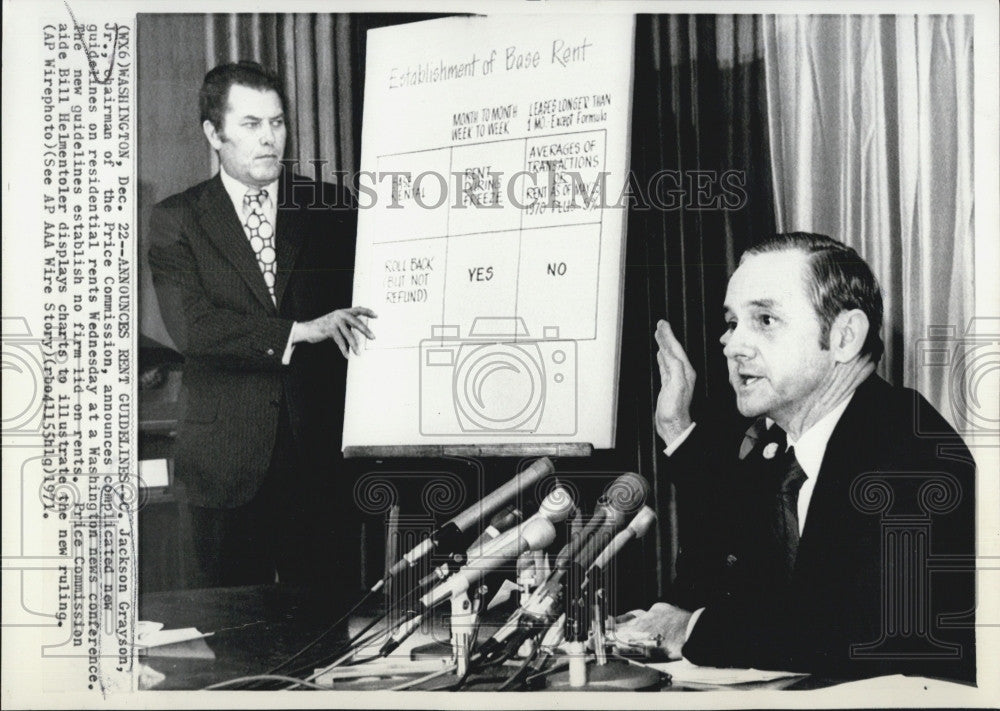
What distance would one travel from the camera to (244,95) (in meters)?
2.91

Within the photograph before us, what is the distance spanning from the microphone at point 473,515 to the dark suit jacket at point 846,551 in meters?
0.36

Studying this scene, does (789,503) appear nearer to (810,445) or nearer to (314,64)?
(810,445)

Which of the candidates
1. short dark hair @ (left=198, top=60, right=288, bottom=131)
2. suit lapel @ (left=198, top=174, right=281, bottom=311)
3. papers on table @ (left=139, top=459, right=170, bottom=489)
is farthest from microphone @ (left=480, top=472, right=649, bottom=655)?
short dark hair @ (left=198, top=60, right=288, bottom=131)

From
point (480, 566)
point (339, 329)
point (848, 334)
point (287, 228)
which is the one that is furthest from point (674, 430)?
point (287, 228)

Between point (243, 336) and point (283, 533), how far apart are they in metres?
0.53

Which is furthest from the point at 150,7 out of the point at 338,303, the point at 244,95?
the point at 338,303

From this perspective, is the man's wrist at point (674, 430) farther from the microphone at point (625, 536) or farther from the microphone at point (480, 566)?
the microphone at point (480, 566)

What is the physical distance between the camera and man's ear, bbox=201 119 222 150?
291 cm

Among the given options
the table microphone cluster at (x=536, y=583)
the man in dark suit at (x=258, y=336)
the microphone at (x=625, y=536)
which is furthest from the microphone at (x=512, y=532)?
the man in dark suit at (x=258, y=336)

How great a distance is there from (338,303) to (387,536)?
0.63m

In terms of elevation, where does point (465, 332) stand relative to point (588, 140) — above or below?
below

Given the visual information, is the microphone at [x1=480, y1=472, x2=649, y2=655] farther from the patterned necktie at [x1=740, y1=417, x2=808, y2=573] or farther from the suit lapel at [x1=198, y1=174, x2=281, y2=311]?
the suit lapel at [x1=198, y1=174, x2=281, y2=311]

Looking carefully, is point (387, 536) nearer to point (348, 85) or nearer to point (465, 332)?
point (465, 332)

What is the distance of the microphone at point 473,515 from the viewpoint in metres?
2.82
